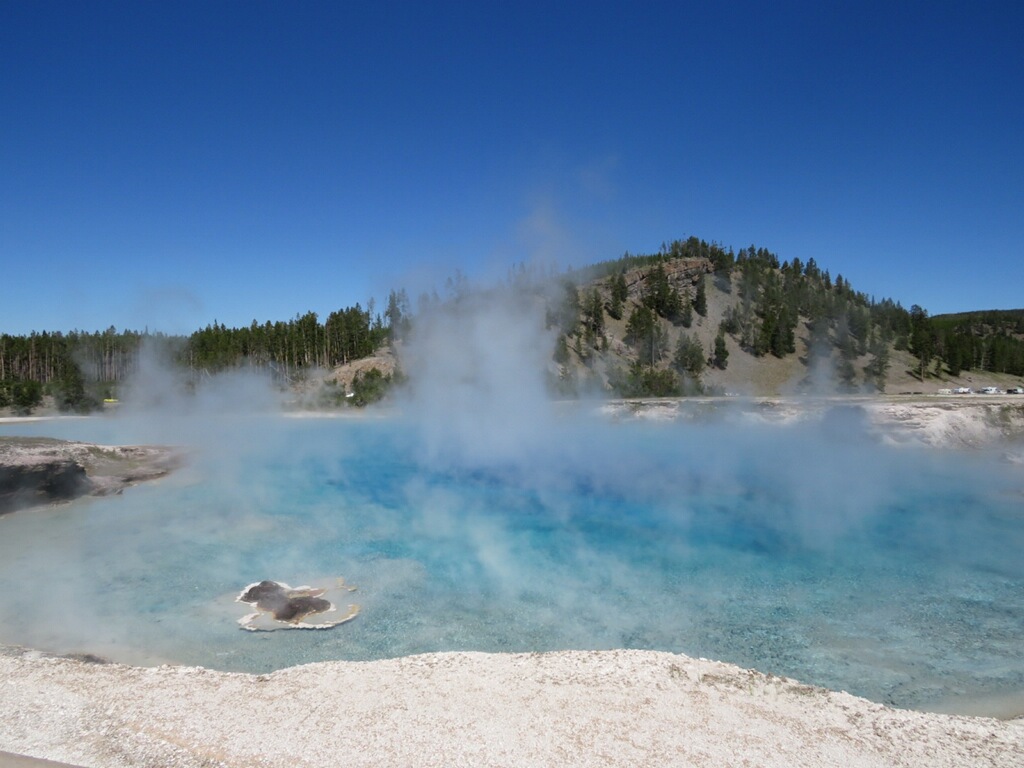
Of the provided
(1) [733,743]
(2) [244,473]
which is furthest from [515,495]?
(1) [733,743]

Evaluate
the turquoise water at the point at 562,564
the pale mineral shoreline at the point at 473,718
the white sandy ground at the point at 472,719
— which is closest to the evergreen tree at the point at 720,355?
the turquoise water at the point at 562,564

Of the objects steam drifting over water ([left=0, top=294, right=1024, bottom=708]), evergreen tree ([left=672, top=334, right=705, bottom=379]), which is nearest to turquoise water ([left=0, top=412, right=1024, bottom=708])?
steam drifting over water ([left=0, top=294, right=1024, bottom=708])

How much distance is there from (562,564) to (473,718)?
4439mm

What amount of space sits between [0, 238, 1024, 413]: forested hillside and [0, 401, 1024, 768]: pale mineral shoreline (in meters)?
29.1

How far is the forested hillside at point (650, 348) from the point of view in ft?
129

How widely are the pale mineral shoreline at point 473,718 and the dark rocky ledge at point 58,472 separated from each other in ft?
28.4

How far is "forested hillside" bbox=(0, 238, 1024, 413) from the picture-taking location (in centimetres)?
3919

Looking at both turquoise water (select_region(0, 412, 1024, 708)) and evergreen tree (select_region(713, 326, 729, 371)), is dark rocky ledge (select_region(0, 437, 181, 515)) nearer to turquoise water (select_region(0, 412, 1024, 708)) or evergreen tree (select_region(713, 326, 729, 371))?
turquoise water (select_region(0, 412, 1024, 708))

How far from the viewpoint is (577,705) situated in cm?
456

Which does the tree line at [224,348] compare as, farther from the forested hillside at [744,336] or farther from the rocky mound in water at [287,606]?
the rocky mound in water at [287,606]

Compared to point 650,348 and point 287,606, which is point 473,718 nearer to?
point 287,606

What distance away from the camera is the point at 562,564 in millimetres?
8695

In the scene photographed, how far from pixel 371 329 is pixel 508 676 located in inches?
1938

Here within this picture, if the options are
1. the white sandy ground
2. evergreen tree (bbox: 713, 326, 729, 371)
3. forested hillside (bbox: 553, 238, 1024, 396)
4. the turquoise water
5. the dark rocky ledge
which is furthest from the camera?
evergreen tree (bbox: 713, 326, 729, 371)
